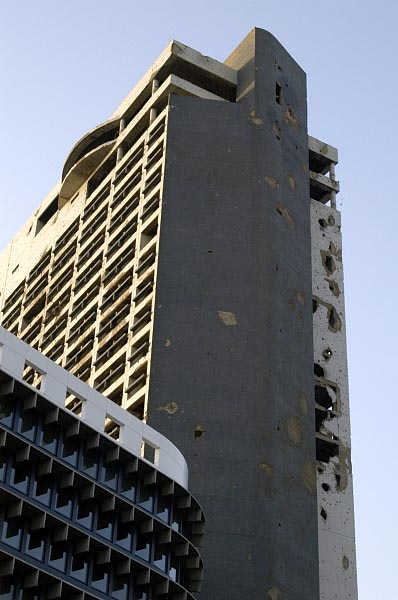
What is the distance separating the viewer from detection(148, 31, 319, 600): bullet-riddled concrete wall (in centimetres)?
5159

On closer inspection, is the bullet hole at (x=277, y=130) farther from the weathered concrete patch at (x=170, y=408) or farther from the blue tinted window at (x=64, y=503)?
the blue tinted window at (x=64, y=503)

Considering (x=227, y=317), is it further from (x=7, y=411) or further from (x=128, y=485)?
(x=7, y=411)

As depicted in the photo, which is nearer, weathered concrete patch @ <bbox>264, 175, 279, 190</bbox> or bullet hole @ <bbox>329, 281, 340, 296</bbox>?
weathered concrete patch @ <bbox>264, 175, 279, 190</bbox>

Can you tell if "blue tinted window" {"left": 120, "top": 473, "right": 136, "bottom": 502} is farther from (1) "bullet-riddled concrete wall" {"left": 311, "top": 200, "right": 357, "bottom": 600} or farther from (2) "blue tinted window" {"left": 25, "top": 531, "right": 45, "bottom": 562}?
(1) "bullet-riddled concrete wall" {"left": 311, "top": 200, "right": 357, "bottom": 600}

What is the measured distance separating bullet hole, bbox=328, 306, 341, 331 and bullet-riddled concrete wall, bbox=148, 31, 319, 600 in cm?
383

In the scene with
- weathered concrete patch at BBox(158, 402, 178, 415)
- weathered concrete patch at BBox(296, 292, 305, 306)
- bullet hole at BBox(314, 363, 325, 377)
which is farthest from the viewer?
bullet hole at BBox(314, 363, 325, 377)

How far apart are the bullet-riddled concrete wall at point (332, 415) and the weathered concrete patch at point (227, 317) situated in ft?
27.6

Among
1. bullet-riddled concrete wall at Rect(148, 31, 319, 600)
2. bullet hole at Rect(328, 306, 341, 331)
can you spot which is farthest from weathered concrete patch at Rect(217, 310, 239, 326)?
bullet hole at Rect(328, 306, 341, 331)

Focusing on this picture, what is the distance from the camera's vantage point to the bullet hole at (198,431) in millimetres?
53281

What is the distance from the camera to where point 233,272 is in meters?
59.1

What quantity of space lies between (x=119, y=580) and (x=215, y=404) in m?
15.7

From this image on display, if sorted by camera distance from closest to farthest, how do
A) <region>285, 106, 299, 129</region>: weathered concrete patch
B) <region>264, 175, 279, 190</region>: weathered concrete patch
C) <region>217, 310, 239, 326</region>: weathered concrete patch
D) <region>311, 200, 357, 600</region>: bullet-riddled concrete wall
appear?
<region>217, 310, 239, 326</region>: weathered concrete patch → <region>311, 200, 357, 600</region>: bullet-riddled concrete wall → <region>264, 175, 279, 190</region>: weathered concrete patch → <region>285, 106, 299, 129</region>: weathered concrete patch

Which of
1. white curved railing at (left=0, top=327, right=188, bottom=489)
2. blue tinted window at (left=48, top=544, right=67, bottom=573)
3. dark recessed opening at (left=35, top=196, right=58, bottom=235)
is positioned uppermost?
dark recessed opening at (left=35, top=196, right=58, bottom=235)

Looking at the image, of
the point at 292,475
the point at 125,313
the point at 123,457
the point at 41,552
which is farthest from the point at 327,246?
the point at 41,552
